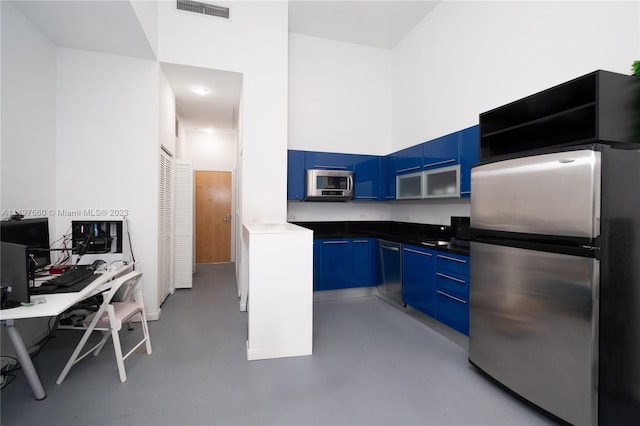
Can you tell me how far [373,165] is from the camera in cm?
414

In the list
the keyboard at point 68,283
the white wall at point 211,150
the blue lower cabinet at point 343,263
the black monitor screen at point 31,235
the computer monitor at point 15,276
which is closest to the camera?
the computer monitor at point 15,276

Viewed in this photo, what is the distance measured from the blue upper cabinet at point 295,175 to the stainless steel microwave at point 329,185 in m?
0.10

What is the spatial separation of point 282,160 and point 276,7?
6.10ft

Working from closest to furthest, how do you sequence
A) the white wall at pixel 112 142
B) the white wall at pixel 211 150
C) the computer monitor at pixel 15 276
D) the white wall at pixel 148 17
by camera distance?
the computer monitor at pixel 15 276 < the white wall at pixel 148 17 < the white wall at pixel 112 142 < the white wall at pixel 211 150

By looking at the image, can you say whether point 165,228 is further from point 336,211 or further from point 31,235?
point 336,211

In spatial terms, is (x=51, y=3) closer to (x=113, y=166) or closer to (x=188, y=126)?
(x=113, y=166)

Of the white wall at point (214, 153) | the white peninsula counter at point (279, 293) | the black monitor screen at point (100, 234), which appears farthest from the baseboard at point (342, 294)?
the white wall at point (214, 153)

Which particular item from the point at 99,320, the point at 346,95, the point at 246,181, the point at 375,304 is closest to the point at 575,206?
the point at 375,304

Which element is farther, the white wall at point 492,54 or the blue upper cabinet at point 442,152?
the blue upper cabinet at point 442,152

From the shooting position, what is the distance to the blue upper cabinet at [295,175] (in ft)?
12.4

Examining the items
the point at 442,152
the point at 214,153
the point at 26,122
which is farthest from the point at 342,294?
the point at 214,153

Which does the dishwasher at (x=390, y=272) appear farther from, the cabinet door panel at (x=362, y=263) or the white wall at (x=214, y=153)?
the white wall at (x=214, y=153)

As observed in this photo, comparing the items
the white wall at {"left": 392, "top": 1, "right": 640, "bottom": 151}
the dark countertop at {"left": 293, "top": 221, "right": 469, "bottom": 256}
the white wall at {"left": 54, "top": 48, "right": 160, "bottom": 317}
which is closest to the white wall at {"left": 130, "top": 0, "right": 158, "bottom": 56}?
the white wall at {"left": 54, "top": 48, "right": 160, "bottom": 317}

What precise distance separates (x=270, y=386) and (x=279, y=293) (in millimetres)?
654
